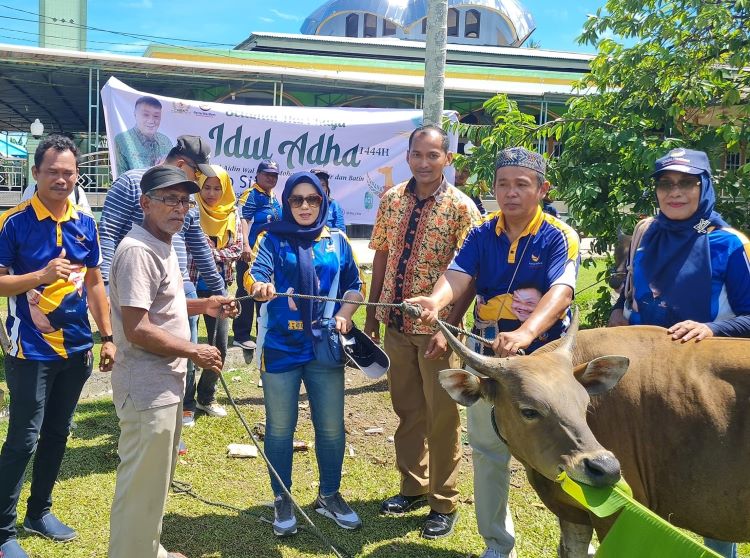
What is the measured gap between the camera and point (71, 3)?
3180cm

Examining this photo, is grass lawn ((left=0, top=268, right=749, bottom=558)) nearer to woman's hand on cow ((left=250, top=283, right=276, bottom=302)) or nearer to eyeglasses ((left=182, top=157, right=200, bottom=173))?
woman's hand on cow ((left=250, top=283, right=276, bottom=302))

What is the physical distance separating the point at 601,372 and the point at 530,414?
41cm

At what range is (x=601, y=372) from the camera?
316 centimetres

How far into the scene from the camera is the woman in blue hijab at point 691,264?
3512 millimetres

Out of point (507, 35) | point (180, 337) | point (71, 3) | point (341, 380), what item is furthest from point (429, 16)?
point (507, 35)

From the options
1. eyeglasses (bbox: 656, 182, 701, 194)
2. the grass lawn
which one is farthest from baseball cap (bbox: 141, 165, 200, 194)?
eyeglasses (bbox: 656, 182, 701, 194)

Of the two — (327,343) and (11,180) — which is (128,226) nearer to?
(327,343)

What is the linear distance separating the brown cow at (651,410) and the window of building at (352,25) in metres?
50.3

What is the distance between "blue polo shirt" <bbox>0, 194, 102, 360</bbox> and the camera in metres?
3.95

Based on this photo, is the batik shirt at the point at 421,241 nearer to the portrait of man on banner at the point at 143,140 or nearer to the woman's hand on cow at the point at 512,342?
the woman's hand on cow at the point at 512,342

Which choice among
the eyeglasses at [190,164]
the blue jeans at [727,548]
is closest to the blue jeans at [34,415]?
the eyeglasses at [190,164]

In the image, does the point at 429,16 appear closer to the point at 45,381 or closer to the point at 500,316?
the point at 500,316

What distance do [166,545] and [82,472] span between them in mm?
1266

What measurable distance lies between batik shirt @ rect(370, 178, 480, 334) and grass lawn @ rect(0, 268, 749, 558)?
135cm
